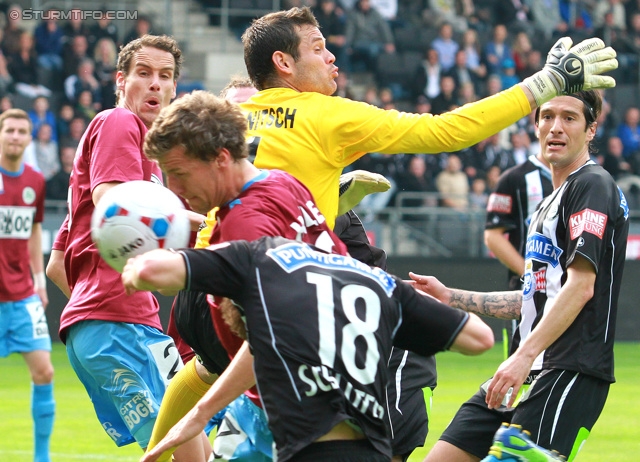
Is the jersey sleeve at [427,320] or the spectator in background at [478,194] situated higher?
the jersey sleeve at [427,320]

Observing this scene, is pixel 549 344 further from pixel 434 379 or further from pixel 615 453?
pixel 615 453

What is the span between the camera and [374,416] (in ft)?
10.7

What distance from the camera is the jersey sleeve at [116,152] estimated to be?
4.74 metres

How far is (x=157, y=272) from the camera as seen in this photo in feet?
9.91

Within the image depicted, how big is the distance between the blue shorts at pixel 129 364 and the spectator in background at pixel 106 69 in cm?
1290

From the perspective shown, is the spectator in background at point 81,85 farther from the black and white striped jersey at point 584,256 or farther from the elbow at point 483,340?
the elbow at point 483,340

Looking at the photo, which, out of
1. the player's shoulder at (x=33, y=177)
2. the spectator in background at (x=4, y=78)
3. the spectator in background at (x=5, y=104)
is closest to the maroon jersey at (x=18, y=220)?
the player's shoulder at (x=33, y=177)

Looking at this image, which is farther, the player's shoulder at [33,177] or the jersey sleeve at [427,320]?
the player's shoulder at [33,177]

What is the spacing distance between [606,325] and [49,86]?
1511 centimetres

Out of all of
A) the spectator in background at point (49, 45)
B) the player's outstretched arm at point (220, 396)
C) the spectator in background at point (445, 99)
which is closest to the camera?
the player's outstretched arm at point (220, 396)

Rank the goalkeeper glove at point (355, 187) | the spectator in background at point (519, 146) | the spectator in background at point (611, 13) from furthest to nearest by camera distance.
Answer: the spectator in background at point (611, 13) → the spectator in background at point (519, 146) → the goalkeeper glove at point (355, 187)

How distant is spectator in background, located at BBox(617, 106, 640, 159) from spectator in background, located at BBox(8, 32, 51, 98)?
10.6 m

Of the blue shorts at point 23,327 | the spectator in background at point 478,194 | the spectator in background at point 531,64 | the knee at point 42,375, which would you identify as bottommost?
the knee at point 42,375

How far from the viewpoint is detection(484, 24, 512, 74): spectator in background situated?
2102 cm
